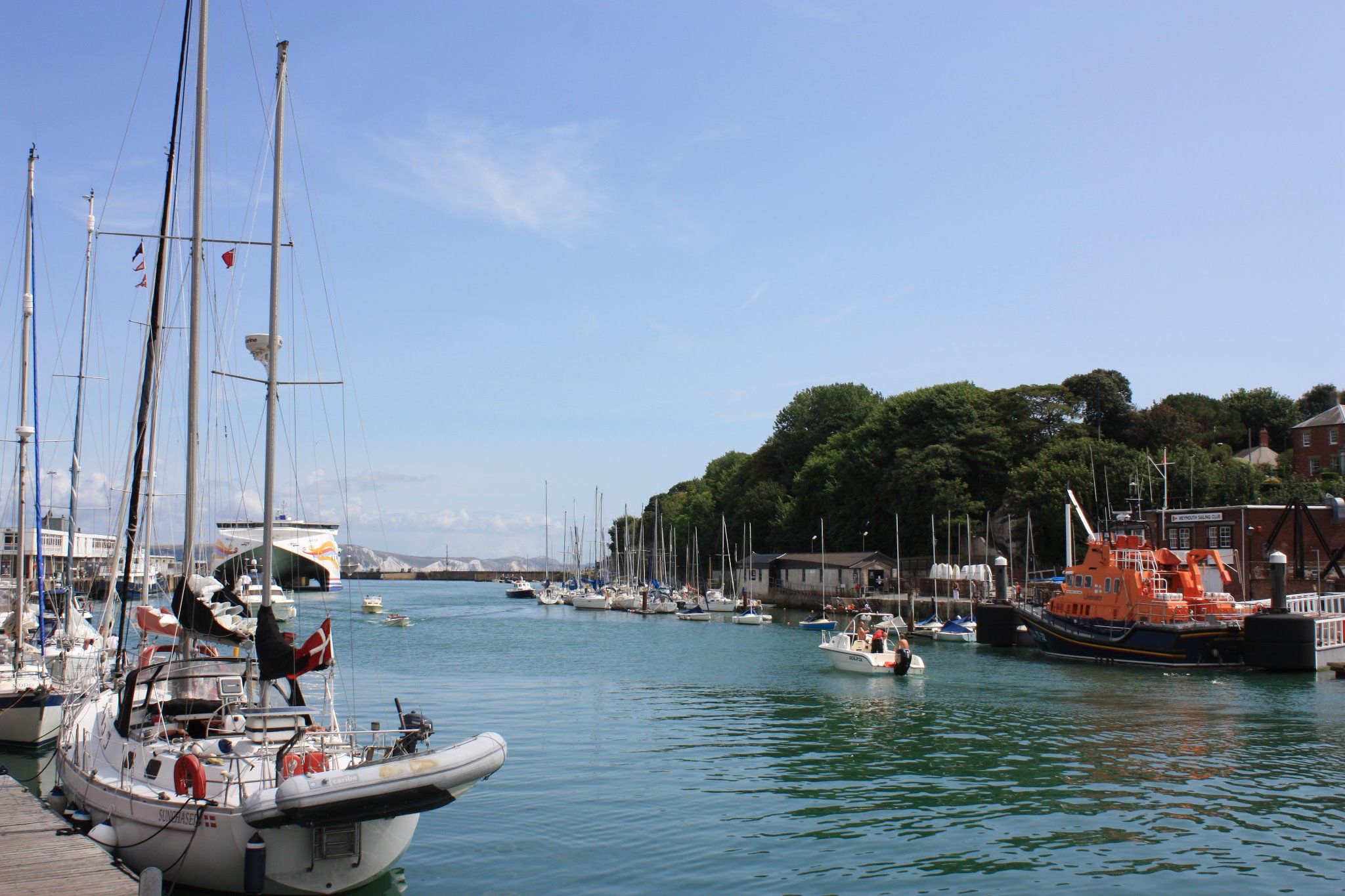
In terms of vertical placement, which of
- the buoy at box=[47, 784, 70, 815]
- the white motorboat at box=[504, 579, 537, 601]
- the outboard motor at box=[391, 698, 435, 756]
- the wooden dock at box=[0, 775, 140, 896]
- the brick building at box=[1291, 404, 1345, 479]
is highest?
the brick building at box=[1291, 404, 1345, 479]

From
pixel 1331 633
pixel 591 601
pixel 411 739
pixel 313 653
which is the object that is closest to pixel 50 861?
pixel 313 653

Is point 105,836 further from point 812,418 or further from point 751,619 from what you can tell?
point 812,418

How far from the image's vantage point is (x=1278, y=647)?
41469 mm

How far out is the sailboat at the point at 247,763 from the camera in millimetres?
11852

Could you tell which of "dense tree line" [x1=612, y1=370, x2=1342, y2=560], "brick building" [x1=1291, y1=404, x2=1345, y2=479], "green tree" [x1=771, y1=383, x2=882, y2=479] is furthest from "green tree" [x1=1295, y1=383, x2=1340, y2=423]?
"green tree" [x1=771, y1=383, x2=882, y2=479]

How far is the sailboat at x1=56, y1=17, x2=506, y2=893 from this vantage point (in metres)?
11.9

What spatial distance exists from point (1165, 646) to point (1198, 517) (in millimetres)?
17512

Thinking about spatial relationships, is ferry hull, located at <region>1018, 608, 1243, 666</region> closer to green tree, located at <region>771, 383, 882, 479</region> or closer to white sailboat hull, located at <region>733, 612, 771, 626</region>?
white sailboat hull, located at <region>733, 612, 771, 626</region>

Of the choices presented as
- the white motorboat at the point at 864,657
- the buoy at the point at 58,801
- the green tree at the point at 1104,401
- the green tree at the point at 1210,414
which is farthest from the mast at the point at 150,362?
the green tree at the point at 1210,414

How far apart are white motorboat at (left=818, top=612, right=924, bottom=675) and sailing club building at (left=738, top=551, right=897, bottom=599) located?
4307cm

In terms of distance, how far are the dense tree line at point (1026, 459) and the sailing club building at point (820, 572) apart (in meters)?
2.90

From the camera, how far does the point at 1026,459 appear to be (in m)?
82.7

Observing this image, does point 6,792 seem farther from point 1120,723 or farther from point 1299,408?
point 1299,408

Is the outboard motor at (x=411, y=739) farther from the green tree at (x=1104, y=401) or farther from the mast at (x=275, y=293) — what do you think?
the green tree at (x=1104, y=401)
